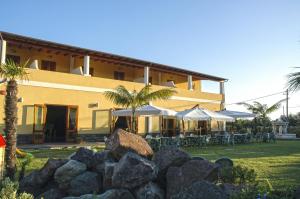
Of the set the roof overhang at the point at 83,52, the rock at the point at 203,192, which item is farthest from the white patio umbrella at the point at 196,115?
the rock at the point at 203,192

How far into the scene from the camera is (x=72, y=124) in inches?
851

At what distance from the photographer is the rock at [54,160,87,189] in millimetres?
8242

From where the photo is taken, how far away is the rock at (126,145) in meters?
8.59

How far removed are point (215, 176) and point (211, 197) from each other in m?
1.49

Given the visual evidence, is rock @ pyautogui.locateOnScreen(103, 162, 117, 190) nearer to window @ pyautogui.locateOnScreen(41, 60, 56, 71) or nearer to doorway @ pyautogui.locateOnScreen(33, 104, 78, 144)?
doorway @ pyautogui.locateOnScreen(33, 104, 78, 144)

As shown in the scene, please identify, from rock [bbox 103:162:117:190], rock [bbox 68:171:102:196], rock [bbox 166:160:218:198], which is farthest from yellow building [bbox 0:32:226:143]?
rock [bbox 166:160:218:198]

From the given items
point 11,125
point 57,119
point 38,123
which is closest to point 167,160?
point 11,125

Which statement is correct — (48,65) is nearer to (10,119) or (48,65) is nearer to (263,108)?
(10,119)

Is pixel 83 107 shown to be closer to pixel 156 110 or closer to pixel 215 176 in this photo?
pixel 156 110

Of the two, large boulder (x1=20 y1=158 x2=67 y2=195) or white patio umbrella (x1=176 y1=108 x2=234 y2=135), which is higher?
white patio umbrella (x1=176 y1=108 x2=234 y2=135)

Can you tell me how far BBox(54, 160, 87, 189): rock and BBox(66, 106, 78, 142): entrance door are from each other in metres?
13.1

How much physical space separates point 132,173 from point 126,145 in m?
1.25

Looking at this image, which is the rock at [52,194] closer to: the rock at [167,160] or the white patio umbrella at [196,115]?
the rock at [167,160]

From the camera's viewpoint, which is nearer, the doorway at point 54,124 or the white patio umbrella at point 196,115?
the white patio umbrella at point 196,115
